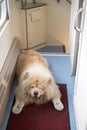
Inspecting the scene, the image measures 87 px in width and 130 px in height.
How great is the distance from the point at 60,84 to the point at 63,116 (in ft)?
1.93

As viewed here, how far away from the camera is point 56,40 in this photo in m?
4.27

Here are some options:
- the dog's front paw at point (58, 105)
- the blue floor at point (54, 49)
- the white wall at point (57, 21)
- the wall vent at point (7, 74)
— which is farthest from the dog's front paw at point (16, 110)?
the white wall at point (57, 21)

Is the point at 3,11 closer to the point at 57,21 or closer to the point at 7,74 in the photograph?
the point at 7,74

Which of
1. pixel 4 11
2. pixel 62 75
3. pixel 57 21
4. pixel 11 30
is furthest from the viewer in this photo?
pixel 57 21

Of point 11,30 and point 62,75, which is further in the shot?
point 62,75

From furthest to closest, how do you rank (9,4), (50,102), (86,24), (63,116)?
1. (9,4)
2. (50,102)
3. (63,116)
4. (86,24)

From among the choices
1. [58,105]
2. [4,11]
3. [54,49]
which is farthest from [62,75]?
[54,49]

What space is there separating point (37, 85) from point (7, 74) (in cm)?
38

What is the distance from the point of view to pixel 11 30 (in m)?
2.76

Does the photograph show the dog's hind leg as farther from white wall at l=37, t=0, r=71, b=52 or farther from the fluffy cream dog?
white wall at l=37, t=0, r=71, b=52

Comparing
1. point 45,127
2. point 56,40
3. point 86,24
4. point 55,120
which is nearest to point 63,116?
point 55,120

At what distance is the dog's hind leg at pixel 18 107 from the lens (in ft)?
7.34

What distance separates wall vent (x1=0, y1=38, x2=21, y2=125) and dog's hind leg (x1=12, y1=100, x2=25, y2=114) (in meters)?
0.12

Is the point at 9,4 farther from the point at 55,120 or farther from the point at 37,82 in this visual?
the point at 55,120
